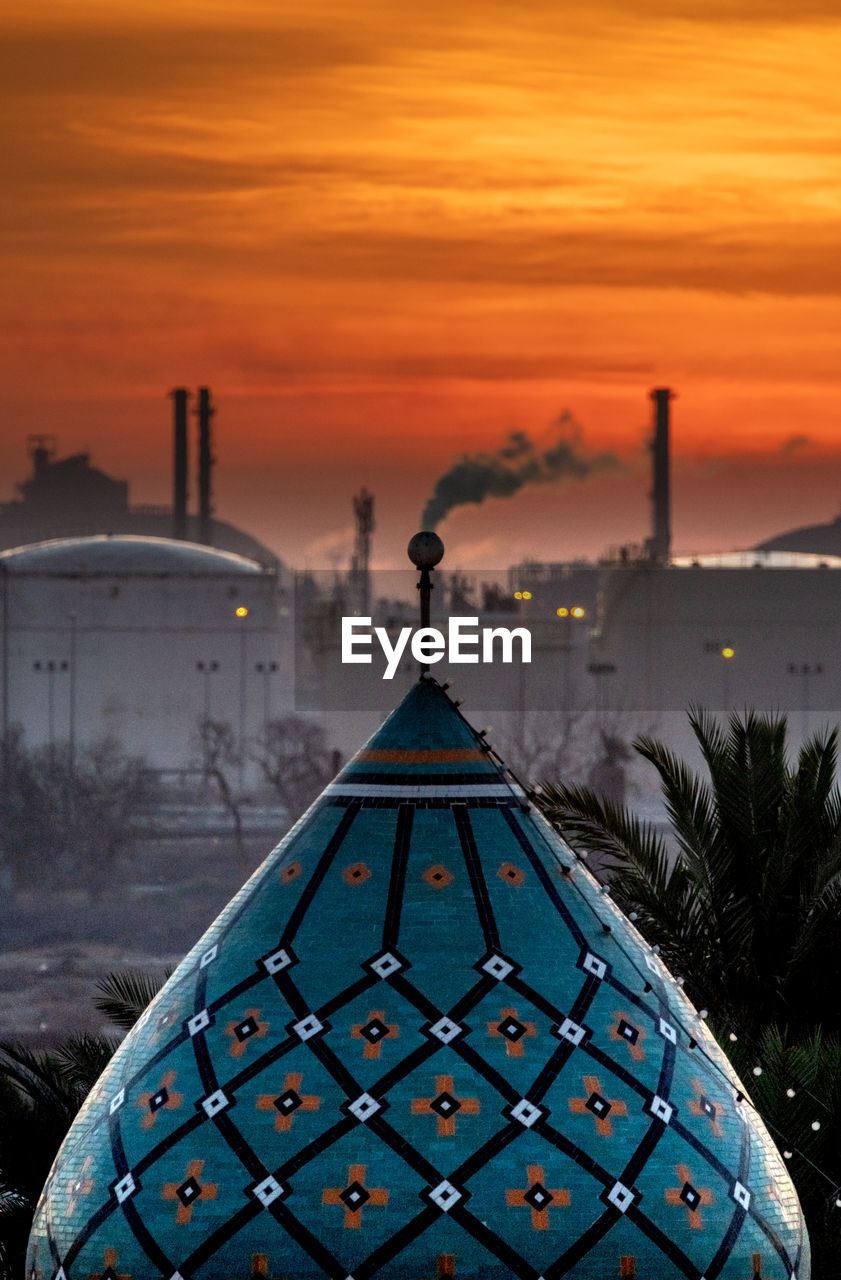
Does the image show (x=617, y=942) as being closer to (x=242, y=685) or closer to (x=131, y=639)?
(x=131, y=639)

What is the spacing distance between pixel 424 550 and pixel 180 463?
5681 centimetres

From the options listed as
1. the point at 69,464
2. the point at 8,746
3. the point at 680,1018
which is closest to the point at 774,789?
the point at 680,1018

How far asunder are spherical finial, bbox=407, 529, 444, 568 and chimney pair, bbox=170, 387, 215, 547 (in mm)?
53364

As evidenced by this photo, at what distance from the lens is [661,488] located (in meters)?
58.8

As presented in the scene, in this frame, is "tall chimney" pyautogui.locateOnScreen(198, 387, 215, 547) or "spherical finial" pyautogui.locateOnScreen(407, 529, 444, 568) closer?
"spherical finial" pyautogui.locateOnScreen(407, 529, 444, 568)

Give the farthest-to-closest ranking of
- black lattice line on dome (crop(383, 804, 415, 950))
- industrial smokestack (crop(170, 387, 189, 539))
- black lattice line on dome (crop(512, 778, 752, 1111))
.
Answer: industrial smokestack (crop(170, 387, 189, 539)) < black lattice line on dome (crop(512, 778, 752, 1111)) < black lattice line on dome (crop(383, 804, 415, 950))

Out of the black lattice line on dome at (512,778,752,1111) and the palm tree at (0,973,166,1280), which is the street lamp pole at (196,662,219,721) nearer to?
the palm tree at (0,973,166,1280)

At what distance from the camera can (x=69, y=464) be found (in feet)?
228

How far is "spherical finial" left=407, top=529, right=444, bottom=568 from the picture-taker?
26.0 feet

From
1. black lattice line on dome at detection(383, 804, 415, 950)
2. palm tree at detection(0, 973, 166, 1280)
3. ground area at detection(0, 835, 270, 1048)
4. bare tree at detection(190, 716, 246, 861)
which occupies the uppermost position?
black lattice line on dome at detection(383, 804, 415, 950)

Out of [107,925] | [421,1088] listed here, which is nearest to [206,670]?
[107,925]

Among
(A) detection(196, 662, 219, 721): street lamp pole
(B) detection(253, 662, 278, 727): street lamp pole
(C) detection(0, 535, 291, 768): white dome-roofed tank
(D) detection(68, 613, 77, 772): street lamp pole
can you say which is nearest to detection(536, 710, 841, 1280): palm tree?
(D) detection(68, 613, 77, 772): street lamp pole

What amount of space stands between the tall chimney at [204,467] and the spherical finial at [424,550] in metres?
53.5

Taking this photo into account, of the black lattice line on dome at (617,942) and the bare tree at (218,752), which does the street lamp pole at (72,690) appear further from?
the black lattice line on dome at (617,942)
